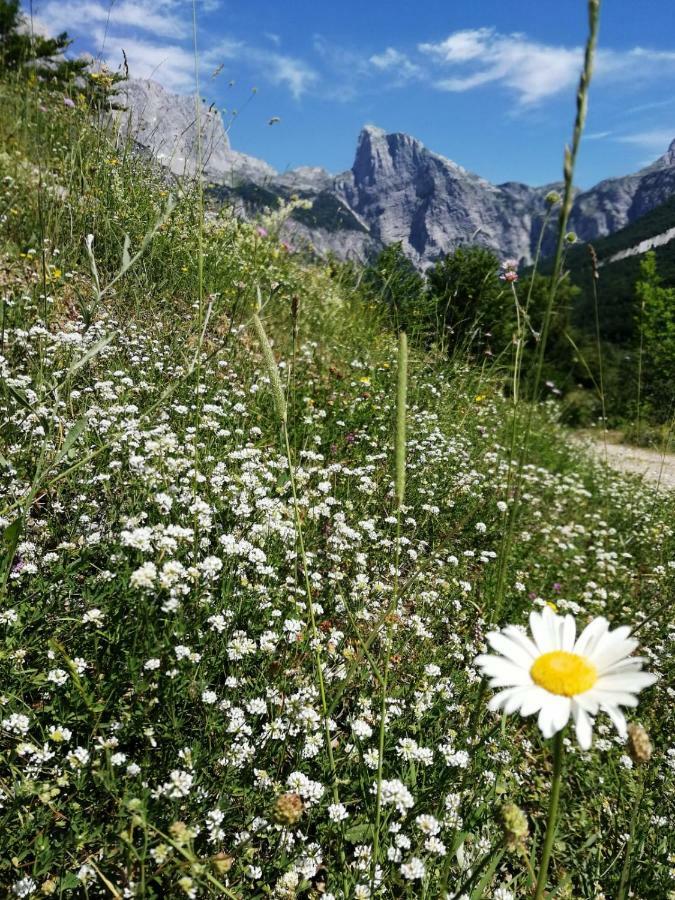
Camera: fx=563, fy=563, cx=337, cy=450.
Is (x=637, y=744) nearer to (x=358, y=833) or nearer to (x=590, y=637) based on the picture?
(x=590, y=637)

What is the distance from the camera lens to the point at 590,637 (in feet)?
3.21

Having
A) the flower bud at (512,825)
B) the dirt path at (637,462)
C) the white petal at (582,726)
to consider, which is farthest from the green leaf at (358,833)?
the dirt path at (637,462)

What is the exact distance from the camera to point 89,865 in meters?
1.47

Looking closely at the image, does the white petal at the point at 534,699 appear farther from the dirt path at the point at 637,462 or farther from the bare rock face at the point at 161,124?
the dirt path at the point at 637,462

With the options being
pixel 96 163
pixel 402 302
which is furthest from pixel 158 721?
pixel 402 302

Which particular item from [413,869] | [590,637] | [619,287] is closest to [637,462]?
[413,869]

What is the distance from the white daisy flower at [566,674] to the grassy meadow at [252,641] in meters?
0.10

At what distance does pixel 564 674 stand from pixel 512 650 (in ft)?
0.28

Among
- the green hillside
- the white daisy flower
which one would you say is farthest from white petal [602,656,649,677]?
the green hillside

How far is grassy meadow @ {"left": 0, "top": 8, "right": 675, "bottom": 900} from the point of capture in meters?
1.51

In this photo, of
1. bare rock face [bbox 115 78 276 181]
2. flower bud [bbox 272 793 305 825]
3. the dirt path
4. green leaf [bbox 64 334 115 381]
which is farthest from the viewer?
the dirt path

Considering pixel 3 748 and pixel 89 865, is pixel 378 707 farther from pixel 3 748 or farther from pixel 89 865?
pixel 3 748

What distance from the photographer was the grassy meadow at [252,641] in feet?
4.94

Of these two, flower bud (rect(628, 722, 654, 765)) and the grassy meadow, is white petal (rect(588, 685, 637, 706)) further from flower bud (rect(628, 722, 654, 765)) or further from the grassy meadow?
the grassy meadow
